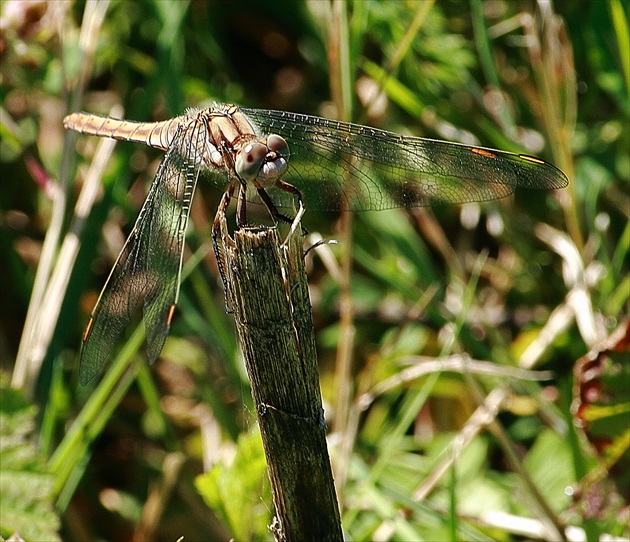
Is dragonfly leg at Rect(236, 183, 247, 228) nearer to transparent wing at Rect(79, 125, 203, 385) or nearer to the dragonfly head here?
the dragonfly head

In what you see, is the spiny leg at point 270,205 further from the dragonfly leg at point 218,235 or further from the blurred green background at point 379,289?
the blurred green background at point 379,289

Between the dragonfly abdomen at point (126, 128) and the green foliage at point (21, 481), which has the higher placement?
the dragonfly abdomen at point (126, 128)

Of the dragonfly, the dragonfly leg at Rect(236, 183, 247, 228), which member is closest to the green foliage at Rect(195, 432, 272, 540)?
the dragonfly

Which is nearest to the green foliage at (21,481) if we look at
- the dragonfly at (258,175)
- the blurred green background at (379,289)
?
the blurred green background at (379,289)

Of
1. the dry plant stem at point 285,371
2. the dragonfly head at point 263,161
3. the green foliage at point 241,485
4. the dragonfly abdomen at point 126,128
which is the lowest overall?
the green foliage at point 241,485

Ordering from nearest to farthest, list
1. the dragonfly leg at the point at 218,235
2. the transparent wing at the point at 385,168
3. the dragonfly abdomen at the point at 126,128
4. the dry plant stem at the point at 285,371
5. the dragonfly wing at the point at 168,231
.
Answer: the dry plant stem at the point at 285,371 < the dragonfly leg at the point at 218,235 < the dragonfly wing at the point at 168,231 < the transparent wing at the point at 385,168 < the dragonfly abdomen at the point at 126,128

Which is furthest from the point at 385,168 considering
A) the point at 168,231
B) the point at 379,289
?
the point at 379,289
